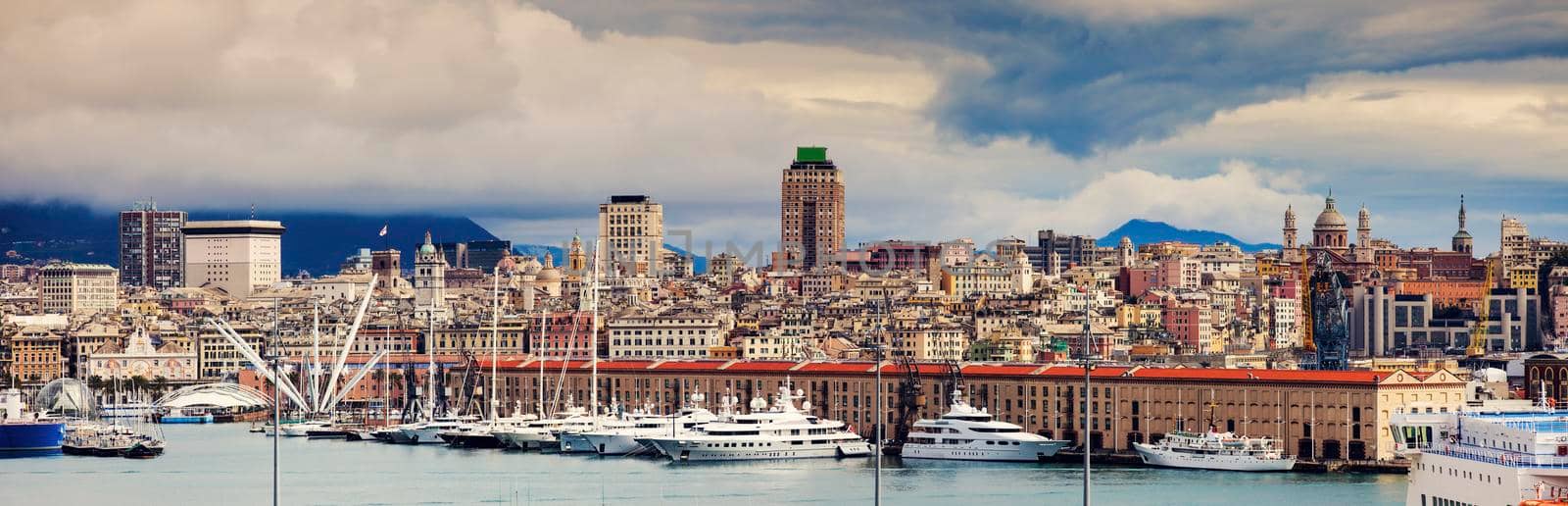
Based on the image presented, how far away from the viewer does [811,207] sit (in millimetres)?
166500

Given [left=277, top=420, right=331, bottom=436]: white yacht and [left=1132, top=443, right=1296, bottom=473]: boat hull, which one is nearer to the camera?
[left=1132, top=443, right=1296, bottom=473]: boat hull

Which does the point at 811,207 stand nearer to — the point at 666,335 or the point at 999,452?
the point at 666,335

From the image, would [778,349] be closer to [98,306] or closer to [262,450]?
[262,450]

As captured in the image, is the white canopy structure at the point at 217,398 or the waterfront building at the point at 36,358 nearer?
the white canopy structure at the point at 217,398

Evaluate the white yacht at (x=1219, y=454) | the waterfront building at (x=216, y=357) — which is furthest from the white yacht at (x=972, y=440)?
the waterfront building at (x=216, y=357)

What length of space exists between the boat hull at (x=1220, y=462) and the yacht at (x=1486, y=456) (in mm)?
29465

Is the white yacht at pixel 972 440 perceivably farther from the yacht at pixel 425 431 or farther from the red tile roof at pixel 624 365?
the yacht at pixel 425 431

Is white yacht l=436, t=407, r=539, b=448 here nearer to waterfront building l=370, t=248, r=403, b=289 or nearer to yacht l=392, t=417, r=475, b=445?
yacht l=392, t=417, r=475, b=445

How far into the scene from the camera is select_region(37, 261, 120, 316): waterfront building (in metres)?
158

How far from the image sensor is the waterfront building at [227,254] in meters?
194

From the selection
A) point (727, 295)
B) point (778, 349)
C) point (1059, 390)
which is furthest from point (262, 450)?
point (727, 295)

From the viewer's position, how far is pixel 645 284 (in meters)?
140

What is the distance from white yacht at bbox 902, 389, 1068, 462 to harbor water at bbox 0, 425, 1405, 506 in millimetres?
934

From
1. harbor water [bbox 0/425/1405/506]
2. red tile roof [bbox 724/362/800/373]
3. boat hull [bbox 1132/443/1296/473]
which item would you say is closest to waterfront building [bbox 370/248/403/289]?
red tile roof [bbox 724/362/800/373]
